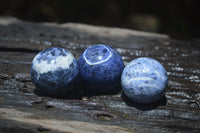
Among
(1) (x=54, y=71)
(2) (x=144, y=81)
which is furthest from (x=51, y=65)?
(2) (x=144, y=81)

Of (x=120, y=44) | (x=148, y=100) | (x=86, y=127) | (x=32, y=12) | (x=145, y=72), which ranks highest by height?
(x=32, y=12)

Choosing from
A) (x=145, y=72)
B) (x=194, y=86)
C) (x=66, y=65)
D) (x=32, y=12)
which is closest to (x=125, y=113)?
(x=145, y=72)

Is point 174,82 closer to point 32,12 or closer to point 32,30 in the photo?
point 32,30

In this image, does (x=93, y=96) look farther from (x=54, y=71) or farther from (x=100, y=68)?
(x=54, y=71)

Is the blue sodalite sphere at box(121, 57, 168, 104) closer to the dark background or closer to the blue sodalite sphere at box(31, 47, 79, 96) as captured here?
the blue sodalite sphere at box(31, 47, 79, 96)

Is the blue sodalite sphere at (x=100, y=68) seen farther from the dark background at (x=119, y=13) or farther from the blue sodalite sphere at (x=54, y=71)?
the dark background at (x=119, y=13)

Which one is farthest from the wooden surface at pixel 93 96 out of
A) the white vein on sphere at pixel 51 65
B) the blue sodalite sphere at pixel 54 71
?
the white vein on sphere at pixel 51 65
